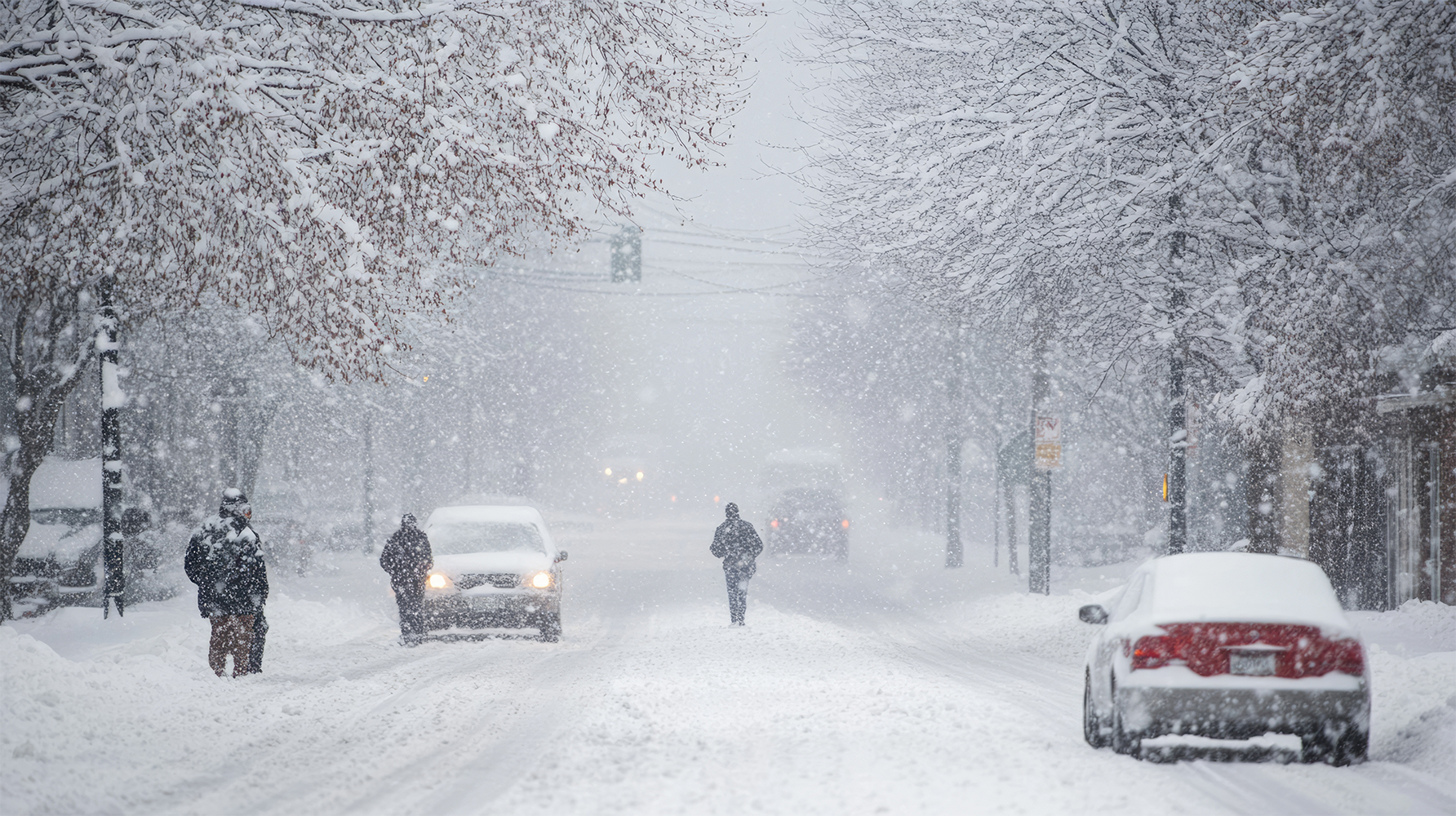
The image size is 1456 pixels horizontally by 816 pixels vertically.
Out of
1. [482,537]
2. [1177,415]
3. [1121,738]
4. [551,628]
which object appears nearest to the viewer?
[1121,738]

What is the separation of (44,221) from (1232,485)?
22.8 meters

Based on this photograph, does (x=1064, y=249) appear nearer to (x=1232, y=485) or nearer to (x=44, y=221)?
(x=44, y=221)

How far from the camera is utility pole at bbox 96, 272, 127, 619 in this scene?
14.1m

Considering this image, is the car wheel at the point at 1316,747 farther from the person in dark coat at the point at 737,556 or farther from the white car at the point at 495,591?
the person in dark coat at the point at 737,556

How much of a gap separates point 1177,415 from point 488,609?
350 inches

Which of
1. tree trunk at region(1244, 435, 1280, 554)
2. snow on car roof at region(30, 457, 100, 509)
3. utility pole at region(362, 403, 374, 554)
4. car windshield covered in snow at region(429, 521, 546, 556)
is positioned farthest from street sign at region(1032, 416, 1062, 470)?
utility pole at region(362, 403, 374, 554)

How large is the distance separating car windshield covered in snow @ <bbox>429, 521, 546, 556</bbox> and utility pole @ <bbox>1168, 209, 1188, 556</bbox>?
8.21m

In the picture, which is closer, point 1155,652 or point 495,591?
point 1155,652

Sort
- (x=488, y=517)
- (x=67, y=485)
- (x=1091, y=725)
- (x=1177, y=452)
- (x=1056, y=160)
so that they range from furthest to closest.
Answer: (x=67, y=485) < (x=488, y=517) < (x=1177, y=452) < (x=1056, y=160) < (x=1091, y=725)

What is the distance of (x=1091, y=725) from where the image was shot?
856 centimetres

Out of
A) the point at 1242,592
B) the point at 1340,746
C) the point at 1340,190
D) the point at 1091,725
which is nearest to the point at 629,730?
the point at 1091,725

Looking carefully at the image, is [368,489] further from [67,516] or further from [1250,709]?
[1250,709]

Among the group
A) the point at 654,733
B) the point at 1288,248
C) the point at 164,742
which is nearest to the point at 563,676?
the point at 654,733

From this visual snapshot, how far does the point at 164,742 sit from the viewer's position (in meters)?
8.43
